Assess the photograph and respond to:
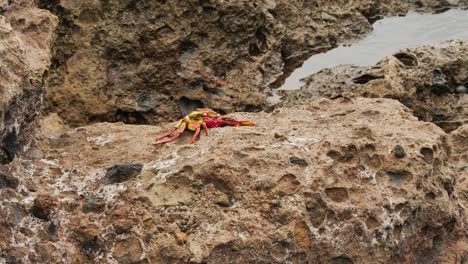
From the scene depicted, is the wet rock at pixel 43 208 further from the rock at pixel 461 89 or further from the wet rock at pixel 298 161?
the rock at pixel 461 89

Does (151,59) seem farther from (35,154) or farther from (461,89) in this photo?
(461,89)

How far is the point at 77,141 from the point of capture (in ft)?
13.2

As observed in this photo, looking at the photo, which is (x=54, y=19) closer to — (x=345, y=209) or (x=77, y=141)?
(x=77, y=141)

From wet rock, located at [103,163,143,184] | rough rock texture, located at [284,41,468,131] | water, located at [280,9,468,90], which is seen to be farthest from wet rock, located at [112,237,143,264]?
water, located at [280,9,468,90]

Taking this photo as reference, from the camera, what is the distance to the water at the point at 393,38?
651 centimetres

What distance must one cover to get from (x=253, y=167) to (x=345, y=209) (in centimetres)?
46

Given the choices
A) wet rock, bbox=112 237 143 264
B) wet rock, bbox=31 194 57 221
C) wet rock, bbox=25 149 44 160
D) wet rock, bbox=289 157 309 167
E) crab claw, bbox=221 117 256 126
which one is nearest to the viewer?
wet rock, bbox=112 237 143 264

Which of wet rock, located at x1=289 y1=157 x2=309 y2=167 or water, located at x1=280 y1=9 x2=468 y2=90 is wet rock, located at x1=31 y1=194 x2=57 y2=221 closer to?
wet rock, located at x1=289 y1=157 x2=309 y2=167

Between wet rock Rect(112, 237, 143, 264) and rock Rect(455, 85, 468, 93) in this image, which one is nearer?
wet rock Rect(112, 237, 143, 264)

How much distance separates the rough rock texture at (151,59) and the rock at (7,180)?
2.23 meters

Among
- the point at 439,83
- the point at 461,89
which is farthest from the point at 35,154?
the point at 461,89

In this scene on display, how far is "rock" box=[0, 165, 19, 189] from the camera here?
340 cm

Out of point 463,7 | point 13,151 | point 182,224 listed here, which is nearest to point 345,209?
point 182,224

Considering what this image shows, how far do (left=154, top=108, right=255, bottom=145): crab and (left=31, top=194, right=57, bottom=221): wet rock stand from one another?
70 centimetres
